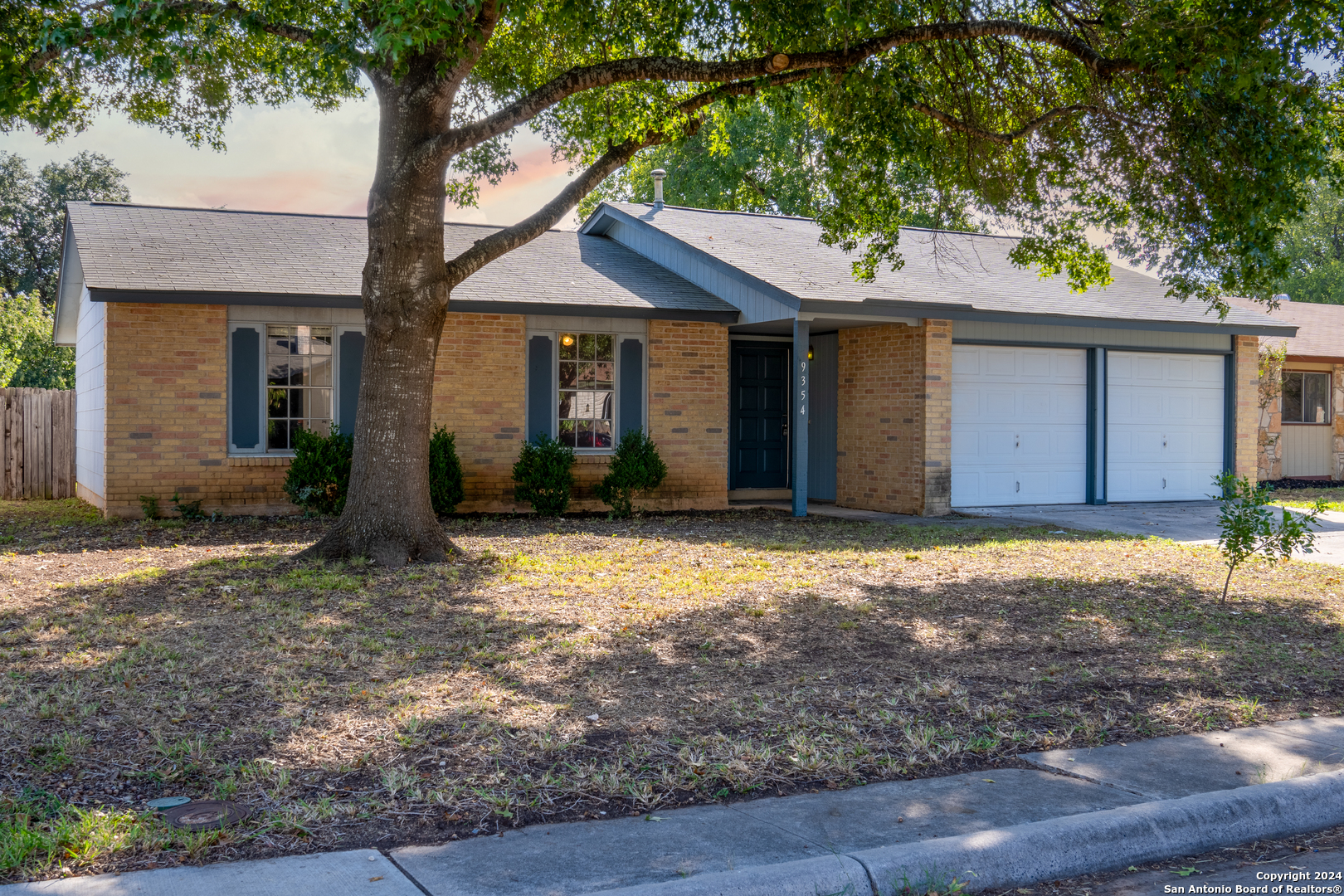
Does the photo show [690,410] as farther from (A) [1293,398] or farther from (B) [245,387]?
(A) [1293,398]

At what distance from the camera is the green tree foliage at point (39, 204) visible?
3672cm

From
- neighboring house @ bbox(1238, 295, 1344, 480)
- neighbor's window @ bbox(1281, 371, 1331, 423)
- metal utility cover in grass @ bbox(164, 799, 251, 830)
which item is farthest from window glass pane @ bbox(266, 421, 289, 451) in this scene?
neighbor's window @ bbox(1281, 371, 1331, 423)

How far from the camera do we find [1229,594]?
898 centimetres

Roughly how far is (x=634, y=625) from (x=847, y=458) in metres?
9.39

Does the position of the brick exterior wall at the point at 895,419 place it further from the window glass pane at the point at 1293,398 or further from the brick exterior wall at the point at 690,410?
the window glass pane at the point at 1293,398

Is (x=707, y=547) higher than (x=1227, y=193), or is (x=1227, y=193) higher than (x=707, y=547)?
(x=1227, y=193)

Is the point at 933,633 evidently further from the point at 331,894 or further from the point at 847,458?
the point at 847,458

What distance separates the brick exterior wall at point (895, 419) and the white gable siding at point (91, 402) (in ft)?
32.5

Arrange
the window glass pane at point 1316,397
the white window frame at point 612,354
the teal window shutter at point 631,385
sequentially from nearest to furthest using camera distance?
the white window frame at point 612,354 → the teal window shutter at point 631,385 → the window glass pane at point 1316,397

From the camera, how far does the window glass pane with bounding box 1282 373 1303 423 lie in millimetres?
22594

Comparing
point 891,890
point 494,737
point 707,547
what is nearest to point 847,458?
point 707,547

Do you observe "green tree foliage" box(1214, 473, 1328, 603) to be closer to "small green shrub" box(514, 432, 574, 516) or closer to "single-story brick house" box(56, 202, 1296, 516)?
"single-story brick house" box(56, 202, 1296, 516)

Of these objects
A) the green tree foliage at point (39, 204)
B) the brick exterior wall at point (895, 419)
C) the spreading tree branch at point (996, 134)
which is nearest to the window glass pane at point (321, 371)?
the brick exterior wall at point (895, 419)

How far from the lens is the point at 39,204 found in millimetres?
37094
